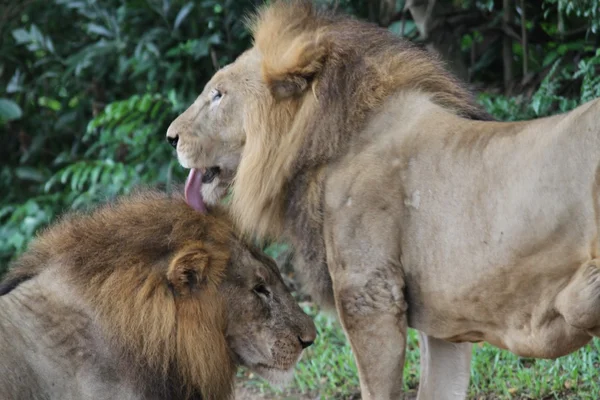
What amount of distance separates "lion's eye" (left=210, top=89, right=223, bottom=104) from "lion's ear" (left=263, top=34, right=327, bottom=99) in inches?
10.1

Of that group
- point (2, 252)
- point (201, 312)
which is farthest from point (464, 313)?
point (2, 252)

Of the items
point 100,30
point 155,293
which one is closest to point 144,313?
point 155,293

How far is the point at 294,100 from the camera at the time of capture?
334 centimetres

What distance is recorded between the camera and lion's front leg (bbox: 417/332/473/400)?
11.5ft

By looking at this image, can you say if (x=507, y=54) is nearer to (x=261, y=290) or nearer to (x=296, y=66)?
(x=296, y=66)

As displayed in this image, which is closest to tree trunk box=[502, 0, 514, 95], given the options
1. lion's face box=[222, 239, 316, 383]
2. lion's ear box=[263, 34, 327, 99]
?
lion's ear box=[263, 34, 327, 99]

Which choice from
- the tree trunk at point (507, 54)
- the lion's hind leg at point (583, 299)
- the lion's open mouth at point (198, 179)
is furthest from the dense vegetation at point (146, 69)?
the lion's hind leg at point (583, 299)

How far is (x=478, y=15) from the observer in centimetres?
608

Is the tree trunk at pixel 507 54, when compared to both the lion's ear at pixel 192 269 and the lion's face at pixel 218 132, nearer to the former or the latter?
the lion's face at pixel 218 132

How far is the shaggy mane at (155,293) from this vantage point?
3148 mm

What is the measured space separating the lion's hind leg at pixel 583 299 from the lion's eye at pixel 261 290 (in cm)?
102

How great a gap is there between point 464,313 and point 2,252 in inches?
180

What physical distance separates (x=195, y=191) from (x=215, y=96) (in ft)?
1.14

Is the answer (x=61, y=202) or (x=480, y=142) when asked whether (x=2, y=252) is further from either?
(x=480, y=142)
